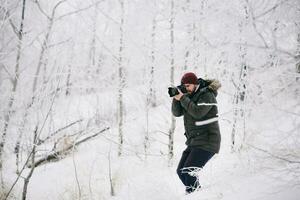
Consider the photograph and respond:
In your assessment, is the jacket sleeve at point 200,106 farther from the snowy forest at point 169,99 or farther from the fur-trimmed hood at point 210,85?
the snowy forest at point 169,99

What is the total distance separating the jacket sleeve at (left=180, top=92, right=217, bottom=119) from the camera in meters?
3.37

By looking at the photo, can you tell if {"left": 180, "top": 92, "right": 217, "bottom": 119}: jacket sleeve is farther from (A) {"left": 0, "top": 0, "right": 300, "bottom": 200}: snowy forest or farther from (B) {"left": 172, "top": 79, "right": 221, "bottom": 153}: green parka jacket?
(A) {"left": 0, "top": 0, "right": 300, "bottom": 200}: snowy forest

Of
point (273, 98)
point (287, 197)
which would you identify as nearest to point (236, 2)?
point (273, 98)

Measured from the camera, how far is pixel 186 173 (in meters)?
3.45

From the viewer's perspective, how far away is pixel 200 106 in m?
3.39

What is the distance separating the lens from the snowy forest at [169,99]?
96.7 inches

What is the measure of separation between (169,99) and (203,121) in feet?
14.2

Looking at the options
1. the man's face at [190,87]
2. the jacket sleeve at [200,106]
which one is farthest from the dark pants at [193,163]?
the man's face at [190,87]

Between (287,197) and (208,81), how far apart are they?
160 cm

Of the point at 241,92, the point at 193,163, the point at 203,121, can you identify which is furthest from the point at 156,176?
the point at 241,92

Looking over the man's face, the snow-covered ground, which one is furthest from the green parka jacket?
the snow-covered ground

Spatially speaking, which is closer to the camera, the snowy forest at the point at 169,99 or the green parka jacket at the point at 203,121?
the snowy forest at the point at 169,99

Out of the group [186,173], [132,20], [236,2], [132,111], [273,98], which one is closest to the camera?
[273,98]

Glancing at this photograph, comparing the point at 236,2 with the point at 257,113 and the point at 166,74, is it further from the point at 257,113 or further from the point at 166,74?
the point at 166,74
